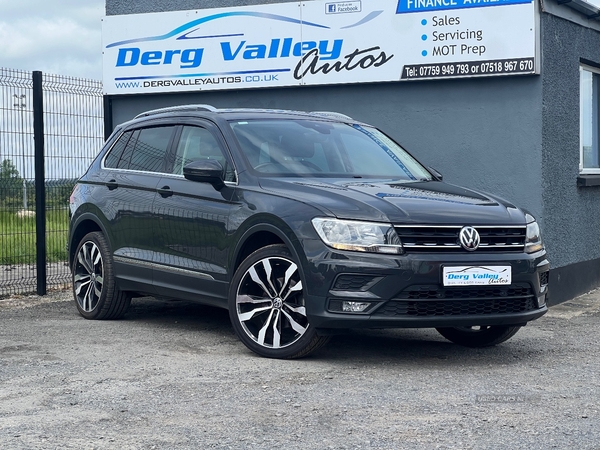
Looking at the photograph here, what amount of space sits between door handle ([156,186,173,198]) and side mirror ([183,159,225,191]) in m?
0.57

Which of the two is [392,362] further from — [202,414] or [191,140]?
[191,140]

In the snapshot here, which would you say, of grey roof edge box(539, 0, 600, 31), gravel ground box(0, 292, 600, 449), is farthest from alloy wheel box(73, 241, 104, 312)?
grey roof edge box(539, 0, 600, 31)

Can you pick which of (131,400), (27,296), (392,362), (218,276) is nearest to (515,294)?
(392,362)

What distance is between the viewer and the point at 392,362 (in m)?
7.01

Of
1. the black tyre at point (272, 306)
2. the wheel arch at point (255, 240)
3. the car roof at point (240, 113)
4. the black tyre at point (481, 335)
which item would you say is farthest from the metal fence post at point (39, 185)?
the black tyre at point (481, 335)

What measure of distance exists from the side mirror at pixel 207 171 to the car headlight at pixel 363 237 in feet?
4.04

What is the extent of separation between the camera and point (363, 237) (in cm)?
657

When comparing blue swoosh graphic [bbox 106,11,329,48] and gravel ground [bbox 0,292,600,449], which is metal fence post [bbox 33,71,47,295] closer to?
blue swoosh graphic [bbox 106,11,329,48]

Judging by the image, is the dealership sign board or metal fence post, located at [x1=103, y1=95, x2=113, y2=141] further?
metal fence post, located at [x1=103, y1=95, x2=113, y2=141]

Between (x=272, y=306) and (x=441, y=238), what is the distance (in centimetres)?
124

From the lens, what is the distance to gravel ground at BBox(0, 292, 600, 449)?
16.1 ft

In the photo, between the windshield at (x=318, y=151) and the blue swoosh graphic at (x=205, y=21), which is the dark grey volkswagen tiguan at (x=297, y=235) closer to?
the windshield at (x=318, y=151)

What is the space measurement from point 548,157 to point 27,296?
18.9ft

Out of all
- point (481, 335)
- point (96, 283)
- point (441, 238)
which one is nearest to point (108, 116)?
point (96, 283)
